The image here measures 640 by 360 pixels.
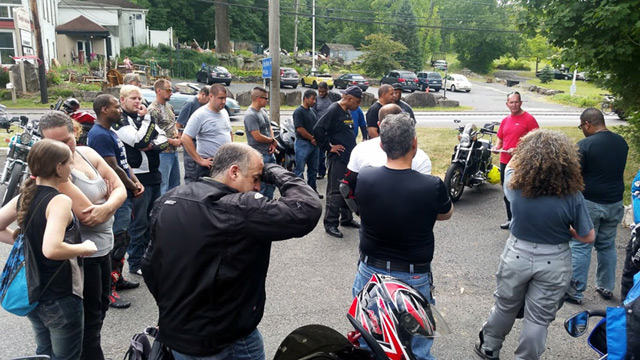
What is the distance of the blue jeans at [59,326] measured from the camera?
8.96 feet

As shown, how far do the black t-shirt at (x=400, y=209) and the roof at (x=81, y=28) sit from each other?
41105mm

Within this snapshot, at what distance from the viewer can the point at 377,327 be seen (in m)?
2.33

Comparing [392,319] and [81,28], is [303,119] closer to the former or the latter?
[392,319]

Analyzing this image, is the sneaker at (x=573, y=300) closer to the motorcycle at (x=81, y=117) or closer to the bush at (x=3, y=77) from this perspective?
the motorcycle at (x=81, y=117)

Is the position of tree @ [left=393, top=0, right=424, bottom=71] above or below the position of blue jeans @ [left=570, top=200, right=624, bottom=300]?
above

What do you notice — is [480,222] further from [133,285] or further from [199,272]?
[199,272]

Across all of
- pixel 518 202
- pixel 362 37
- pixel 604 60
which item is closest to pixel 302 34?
pixel 362 37

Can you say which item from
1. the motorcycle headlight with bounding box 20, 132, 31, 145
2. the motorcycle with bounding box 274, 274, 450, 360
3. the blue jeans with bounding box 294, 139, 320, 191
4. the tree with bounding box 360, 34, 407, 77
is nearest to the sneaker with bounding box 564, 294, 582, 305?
the motorcycle with bounding box 274, 274, 450, 360

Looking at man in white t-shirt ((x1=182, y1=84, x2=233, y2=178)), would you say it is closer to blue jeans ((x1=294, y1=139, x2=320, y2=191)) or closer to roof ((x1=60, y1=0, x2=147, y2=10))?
blue jeans ((x1=294, y1=139, x2=320, y2=191))

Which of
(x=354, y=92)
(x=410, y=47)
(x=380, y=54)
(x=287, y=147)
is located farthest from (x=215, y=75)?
(x=410, y=47)

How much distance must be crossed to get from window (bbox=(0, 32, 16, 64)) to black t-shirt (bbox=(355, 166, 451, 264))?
3565cm

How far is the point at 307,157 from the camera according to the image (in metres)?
8.02

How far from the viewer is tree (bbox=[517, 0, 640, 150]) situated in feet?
22.2

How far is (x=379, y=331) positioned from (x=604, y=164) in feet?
11.4
